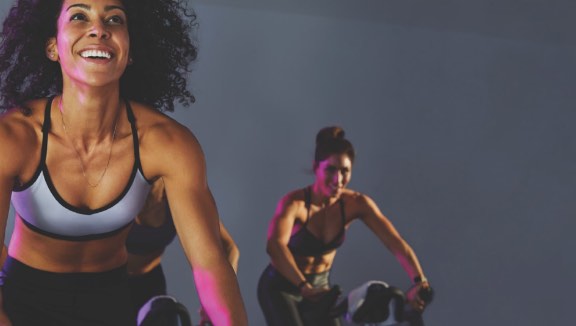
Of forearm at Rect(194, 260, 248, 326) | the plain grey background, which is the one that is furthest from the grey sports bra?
the plain grey background

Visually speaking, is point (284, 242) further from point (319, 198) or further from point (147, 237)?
point (147, 237)

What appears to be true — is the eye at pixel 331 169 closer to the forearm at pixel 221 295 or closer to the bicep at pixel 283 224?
the bicep at pixel 283 224

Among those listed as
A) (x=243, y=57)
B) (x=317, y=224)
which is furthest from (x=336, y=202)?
(x=243, y=57)

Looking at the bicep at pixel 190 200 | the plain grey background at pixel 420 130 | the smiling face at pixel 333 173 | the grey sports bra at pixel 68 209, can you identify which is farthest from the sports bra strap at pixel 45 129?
the plain grey background at pixel 420 130

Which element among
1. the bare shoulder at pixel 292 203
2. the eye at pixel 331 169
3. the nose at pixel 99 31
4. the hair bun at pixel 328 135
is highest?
the hair bun at pixel 328 135

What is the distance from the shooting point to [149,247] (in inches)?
126

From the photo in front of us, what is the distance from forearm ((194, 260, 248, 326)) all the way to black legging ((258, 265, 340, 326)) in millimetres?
2174

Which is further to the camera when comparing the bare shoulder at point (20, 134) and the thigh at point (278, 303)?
the thigh at point (278, 303)

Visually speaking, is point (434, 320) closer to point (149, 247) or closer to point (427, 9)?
point (427, 9)

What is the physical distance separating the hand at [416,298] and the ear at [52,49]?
204 centimetres

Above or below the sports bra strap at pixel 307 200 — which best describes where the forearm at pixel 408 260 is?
below

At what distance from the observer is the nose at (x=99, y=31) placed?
1.71 m

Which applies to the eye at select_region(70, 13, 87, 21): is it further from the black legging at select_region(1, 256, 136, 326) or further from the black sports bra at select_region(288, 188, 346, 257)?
the black sports bra at select_region(288, 188, 346, 257)

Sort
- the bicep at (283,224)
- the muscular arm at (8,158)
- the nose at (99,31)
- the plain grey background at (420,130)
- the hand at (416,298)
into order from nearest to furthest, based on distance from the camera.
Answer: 1. the muscular arm at (8,158)
2. the nose at (99,31)
3. the hand at (416,298)
4. the bicep at (283,224)
5. the plain grey background at (420,130)
